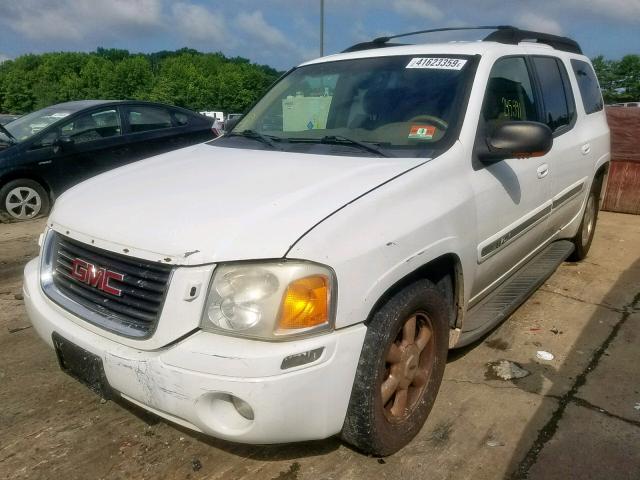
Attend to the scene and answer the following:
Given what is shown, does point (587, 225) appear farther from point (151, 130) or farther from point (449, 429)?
point (151, 130)

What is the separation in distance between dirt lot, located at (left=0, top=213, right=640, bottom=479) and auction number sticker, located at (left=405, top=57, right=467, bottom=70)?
5.62 ft

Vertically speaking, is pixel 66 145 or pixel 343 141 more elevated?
pixel 343 141

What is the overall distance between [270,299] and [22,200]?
6.50m

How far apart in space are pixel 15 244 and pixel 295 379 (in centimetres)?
542

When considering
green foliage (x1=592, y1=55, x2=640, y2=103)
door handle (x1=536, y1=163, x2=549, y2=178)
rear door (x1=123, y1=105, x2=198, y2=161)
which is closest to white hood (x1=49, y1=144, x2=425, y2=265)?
door handle (x1=536, y1=163, x2=549, y2=178)

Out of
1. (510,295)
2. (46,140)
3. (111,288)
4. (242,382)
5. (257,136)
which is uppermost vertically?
(257,136)

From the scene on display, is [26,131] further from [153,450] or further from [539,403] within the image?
[539,403]

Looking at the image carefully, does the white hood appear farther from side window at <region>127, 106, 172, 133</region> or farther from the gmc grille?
side window at <region>127, 106, 172, 133</region>

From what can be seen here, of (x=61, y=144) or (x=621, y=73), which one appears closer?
(x=61, y=144)

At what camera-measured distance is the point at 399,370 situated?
95.1 inches

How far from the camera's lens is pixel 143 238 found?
2.14 meters

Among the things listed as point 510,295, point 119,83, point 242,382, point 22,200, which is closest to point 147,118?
point 22,200

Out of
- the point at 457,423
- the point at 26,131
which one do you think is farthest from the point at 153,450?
the point at 26,131

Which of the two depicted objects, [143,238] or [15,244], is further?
[15,244]
